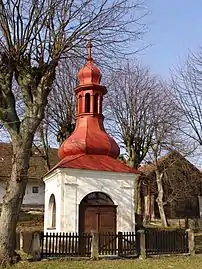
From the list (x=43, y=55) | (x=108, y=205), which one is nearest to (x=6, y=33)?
(x=43, y=55)

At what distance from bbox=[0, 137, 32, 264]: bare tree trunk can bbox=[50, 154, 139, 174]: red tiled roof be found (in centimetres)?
696

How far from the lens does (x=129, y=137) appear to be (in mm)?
31172

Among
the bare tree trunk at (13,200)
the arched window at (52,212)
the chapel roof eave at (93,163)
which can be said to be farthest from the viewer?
the arched window at (52,212)

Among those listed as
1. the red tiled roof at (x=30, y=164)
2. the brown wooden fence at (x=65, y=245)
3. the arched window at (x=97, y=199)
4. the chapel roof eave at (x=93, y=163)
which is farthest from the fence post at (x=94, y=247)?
the red tiled roof at (x=30, y=164)

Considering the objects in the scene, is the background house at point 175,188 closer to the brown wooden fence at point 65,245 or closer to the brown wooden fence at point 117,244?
the brown wooden fence at point 117,244

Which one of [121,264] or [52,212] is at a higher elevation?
[52,212]

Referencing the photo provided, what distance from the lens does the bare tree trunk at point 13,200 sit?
43.7ft

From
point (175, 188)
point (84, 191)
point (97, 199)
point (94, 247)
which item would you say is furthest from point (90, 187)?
point (175, 188)

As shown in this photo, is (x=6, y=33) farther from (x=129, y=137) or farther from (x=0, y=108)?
(x=129, y=137)

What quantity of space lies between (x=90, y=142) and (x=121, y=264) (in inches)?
331

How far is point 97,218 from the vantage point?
20.4m

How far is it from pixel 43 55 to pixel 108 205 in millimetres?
9081

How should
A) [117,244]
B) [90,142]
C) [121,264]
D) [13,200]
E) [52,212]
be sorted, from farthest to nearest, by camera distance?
1. [52,212]
2. [90,142]
3. [117,244]
4. [121,264]
5. [13,200]

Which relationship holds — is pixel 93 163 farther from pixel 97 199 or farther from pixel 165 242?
pixel 165 242
